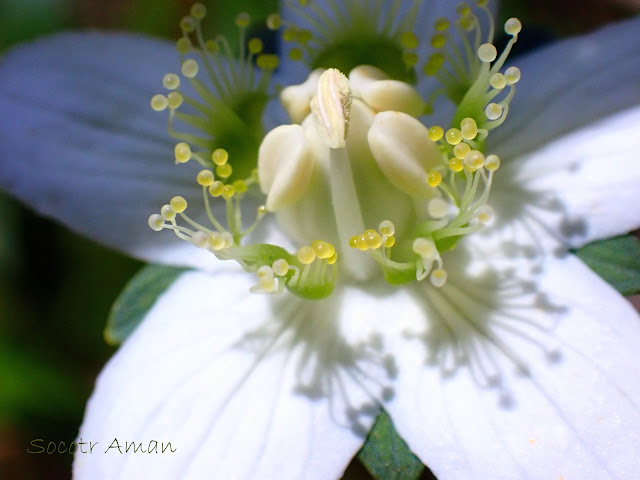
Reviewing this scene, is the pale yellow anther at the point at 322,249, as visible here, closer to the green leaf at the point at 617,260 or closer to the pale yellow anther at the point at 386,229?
the pale yellow anther at the point at 386,229

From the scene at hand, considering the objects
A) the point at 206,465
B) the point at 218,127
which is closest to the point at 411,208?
the point at 218,127

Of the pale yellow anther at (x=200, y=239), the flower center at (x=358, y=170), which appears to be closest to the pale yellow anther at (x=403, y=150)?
the flower center at (x=358, y=170)

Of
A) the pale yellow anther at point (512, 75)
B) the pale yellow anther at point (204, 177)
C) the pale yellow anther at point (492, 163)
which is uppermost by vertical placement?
the pale yellow anther at point (204, 177)

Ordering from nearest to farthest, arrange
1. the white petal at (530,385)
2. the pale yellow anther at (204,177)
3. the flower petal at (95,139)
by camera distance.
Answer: the white petal at (530,385), the pale yellow anther at (204,177), the flower petal at (95,139)

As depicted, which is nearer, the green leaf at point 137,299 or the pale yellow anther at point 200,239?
the pale yellow anther at point 200,239

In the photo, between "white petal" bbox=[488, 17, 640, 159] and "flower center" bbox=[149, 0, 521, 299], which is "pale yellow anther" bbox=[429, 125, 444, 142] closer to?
"flower center" bbox=[149, 0, 521, 299]

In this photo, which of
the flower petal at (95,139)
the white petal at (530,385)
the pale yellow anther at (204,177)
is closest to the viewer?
the white petal at (530,385)

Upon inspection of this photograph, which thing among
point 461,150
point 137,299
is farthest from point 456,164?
point 137,299

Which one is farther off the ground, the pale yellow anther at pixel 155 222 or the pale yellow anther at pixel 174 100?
the pale yellow anther at pixel 174 100
